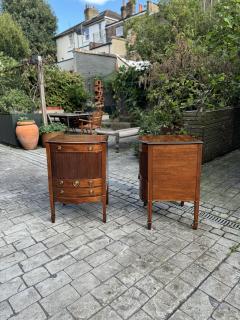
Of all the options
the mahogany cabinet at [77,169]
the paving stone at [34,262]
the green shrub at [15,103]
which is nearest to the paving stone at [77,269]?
the paving stone at [34,262]

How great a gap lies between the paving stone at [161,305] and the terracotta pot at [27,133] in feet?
18.5

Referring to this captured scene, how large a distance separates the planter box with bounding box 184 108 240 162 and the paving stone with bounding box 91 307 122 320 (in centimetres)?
360

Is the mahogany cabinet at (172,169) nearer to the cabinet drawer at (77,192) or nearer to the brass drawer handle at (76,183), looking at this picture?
the cabinet drawer at (77,192)

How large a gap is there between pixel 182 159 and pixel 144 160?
0.40 m

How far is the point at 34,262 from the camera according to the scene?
86.8 inches

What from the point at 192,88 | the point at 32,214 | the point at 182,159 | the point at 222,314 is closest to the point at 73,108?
the point at 192,88

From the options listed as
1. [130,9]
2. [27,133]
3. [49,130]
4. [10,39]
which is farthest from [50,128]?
[130,9]

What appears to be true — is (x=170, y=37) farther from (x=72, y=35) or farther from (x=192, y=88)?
(x=72, y=35)

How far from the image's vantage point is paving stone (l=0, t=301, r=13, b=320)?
1666mm

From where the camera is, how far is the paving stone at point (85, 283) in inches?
73.8

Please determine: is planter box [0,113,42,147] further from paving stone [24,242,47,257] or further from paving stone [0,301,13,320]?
paving stone [0,301,13,320]

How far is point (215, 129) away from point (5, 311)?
4556 mm

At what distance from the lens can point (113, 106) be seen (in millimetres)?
12984

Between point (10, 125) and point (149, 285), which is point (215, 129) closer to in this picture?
point (149, 285)
